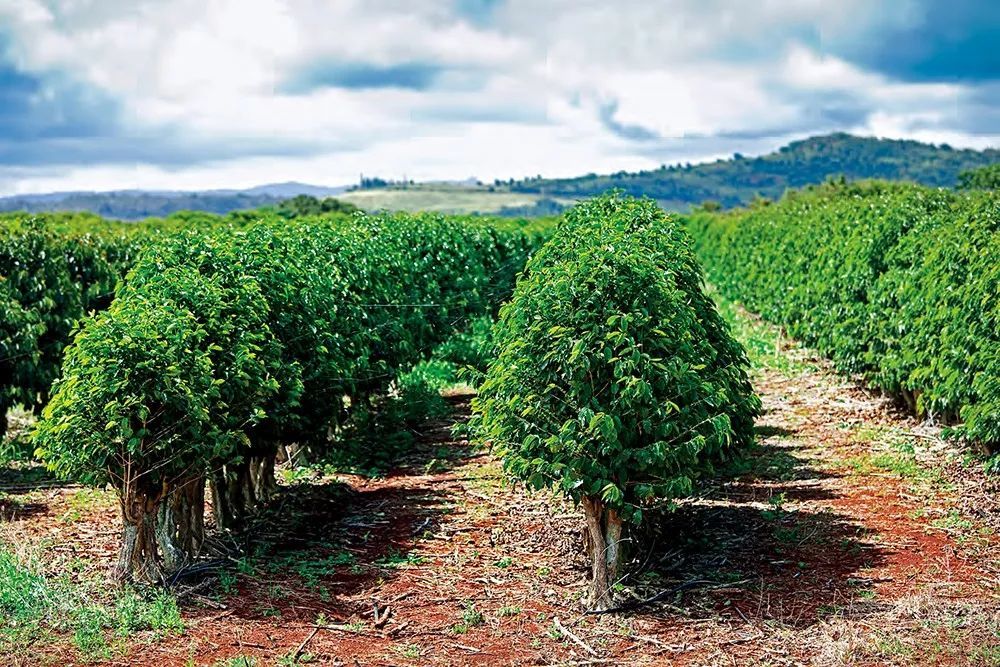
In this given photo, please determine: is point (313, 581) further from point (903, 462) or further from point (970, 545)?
point (903, 462)

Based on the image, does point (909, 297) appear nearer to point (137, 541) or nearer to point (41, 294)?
point (137, 541)

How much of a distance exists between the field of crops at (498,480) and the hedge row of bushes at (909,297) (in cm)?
6

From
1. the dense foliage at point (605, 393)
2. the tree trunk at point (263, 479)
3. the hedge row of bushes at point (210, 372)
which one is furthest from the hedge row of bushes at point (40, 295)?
the dense foliage at point (605, 393)

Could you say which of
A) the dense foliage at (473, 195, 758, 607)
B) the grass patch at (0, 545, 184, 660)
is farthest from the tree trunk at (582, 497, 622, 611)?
the grass patch at (0, 545, 184, 660)

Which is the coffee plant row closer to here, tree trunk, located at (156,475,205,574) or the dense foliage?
tree trunk, located at (156,475,205,574)

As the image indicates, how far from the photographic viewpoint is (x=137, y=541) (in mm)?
7602

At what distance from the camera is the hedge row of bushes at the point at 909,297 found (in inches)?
404

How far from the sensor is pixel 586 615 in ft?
24.0

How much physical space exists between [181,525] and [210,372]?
1.29 meters

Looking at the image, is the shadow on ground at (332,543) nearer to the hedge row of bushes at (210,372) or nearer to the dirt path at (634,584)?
the dirt path at (634,584)

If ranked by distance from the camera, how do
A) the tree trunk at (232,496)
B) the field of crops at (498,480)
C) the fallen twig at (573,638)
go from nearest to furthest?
the fallen twig at (573,638)
the field of crops at (498,480)
the tree trunk at (232,496)

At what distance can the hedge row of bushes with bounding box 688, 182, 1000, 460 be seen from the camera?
404 inches

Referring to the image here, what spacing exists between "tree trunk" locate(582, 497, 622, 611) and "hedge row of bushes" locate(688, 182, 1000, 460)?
13.2 ft

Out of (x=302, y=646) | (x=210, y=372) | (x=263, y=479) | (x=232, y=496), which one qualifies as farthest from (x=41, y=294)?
(x=302, y=646)
